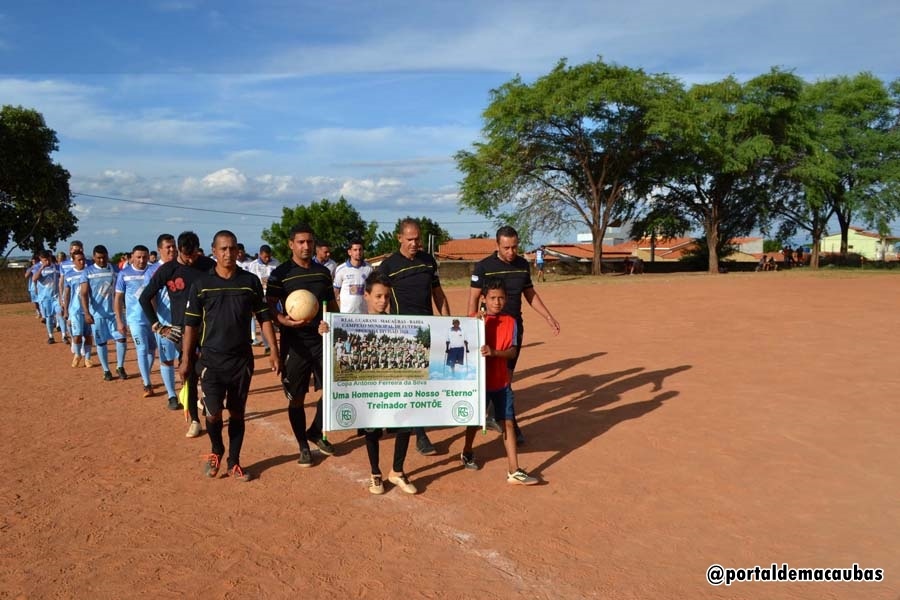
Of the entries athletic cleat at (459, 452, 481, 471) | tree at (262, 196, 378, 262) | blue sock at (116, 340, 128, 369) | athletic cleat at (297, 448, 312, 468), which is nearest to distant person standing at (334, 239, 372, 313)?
athletic cleat at (297, 448, 312, 468)

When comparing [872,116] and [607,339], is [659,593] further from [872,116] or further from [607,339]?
[872,116]

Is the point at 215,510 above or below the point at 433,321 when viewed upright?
below

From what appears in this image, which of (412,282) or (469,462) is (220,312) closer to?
(412,282)

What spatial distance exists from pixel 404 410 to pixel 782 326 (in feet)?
41.2

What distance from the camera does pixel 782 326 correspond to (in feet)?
50.8

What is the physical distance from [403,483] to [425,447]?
44.1 inches

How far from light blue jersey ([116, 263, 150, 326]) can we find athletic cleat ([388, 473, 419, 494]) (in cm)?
500

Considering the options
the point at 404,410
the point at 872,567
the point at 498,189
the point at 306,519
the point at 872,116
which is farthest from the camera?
the point at 872,116

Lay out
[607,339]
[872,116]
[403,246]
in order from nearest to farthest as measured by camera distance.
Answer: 1. [403,246]
2. [607,339]
3. [872,116]

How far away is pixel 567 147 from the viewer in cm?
4316

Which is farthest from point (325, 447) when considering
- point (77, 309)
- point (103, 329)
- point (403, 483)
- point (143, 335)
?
point (77, 309)

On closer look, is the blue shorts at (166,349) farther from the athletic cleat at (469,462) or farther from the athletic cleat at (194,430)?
the athletic cleat at (469,462)

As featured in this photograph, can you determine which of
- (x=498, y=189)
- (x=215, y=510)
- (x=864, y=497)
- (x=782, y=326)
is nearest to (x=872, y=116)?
(x=498, y=189)

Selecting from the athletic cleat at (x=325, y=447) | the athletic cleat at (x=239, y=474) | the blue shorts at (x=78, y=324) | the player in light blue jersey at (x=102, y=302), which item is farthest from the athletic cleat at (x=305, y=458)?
the blue shorts at (x=78, y=324)
